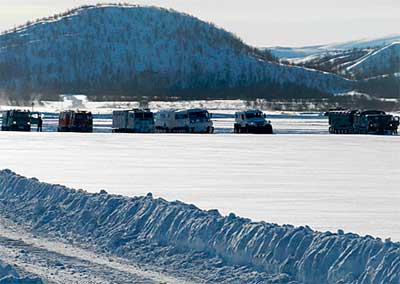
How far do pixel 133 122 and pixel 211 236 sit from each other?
60700 mm

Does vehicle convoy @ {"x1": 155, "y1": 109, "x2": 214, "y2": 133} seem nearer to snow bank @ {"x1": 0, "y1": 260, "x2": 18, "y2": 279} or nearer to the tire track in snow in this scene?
the tire track in snow

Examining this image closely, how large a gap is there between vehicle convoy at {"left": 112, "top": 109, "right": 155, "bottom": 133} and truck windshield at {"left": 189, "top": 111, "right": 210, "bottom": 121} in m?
4.61

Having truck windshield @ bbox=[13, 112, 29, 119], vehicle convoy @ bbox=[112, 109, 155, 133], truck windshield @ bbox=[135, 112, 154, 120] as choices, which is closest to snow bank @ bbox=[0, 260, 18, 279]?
vehicle convoy @ bbox=[112, 109, 155, 133]

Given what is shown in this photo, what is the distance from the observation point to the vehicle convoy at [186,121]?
7031cm

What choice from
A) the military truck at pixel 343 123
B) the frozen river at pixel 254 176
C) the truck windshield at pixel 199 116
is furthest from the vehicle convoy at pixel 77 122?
→ the frozen river at pixel 254 176

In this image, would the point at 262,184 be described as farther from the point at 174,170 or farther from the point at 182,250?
the point at 182,250

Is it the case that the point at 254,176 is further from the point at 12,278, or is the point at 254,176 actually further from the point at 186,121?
the point at 186,121

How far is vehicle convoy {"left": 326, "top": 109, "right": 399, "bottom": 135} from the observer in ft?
221

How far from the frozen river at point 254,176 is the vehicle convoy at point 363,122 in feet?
75.2

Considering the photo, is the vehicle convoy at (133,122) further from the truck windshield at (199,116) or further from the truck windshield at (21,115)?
the truck windshield at (21,115)

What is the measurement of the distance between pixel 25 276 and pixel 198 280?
2133mm

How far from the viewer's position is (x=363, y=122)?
7000 cm

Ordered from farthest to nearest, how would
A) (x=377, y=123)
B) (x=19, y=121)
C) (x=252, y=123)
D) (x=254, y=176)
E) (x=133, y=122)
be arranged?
(x=19, y=121), (x=133, y=122), (x=252, y=123), (x=377, y=123), (x=254, y=176)

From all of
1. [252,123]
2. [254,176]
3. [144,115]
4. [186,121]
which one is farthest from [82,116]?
[254,176]
